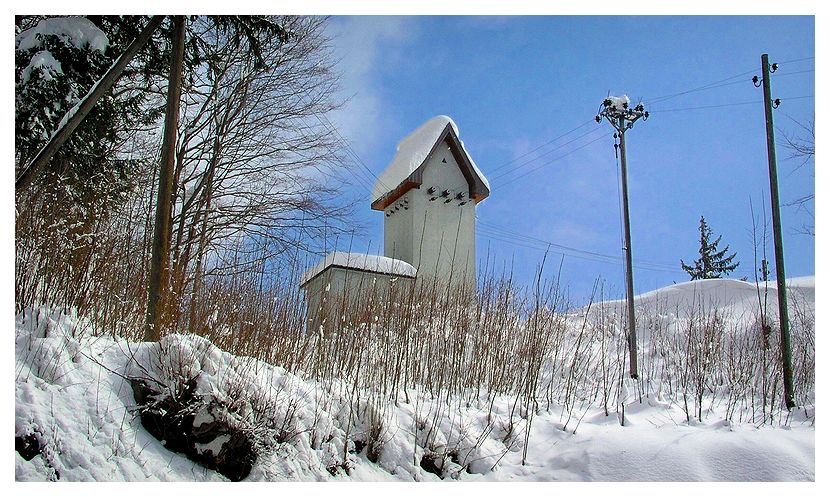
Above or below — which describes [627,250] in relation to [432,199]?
below

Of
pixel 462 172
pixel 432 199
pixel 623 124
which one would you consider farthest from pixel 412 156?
pixel 623 124

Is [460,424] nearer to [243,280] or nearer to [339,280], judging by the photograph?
[243,280]

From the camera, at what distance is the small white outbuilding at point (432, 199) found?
8422 millimetres

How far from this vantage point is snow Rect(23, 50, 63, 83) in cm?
378

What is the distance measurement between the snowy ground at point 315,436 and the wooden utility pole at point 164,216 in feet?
1.10

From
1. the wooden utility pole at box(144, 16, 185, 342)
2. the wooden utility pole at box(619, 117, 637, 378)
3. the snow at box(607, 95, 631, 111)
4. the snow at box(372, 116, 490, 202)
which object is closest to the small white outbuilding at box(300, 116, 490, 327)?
the snow at box(372, 116, 490, 202)

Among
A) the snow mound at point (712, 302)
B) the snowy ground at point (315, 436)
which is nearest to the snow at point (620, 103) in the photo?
the snow mound at point (712, 302)

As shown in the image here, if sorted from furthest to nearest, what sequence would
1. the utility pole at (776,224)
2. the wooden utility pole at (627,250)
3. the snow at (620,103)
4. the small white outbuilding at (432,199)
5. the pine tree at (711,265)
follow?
the pine tree at (711,265), the small white outbuilding at (432,199), the snow at (620,103), the wooden utility pole at (627,250), the utility pole at (776,224)

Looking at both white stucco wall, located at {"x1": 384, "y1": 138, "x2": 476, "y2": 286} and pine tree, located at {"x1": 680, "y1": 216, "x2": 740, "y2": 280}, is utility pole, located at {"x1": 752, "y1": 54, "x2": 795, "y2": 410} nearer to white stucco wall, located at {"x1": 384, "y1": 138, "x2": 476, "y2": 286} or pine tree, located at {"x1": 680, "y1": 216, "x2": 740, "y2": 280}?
white stucco wall, located at {"x1": 384, "y1": 138, "x2": 476, "y2": 286}

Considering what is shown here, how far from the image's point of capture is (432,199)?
8.65 m

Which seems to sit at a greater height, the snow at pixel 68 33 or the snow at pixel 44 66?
the snow at pixel 68 33

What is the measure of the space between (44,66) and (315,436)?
2854 millimetres

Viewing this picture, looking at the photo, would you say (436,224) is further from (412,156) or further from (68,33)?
(68,33)

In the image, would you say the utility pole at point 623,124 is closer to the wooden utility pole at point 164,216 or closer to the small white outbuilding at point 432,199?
the small white outbuilding at point 432,199
